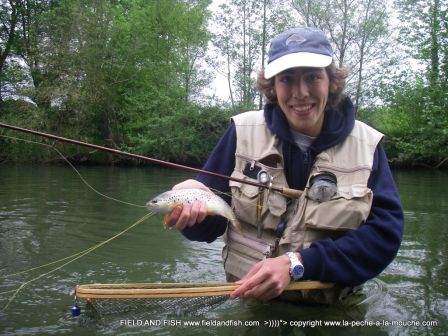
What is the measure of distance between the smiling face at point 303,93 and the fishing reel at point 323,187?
380 millimetres

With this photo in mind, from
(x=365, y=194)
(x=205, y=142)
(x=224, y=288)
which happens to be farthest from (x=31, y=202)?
(x=205, y=142)

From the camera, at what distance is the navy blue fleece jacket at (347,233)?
3037 mm

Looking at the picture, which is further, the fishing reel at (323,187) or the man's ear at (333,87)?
the man's ear at (333,87)

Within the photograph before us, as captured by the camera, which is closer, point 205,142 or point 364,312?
point 364,312

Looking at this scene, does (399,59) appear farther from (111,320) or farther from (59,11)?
(111,320)

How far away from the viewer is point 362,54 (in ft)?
104

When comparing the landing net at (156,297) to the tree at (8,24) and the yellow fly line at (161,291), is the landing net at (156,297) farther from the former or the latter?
the tree at (8,24)

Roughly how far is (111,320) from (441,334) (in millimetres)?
2564

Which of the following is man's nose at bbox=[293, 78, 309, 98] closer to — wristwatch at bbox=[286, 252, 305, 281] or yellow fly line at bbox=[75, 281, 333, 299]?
wristwatch at bbox=[286, 252, 305, 281]

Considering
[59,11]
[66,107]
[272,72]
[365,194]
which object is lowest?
[365,194]

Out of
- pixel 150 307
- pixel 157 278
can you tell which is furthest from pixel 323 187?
pixel 157 278

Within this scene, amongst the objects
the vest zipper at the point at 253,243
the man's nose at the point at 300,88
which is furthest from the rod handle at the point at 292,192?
the man's nose at the point at 300,88

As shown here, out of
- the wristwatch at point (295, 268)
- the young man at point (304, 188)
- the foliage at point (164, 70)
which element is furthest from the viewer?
the foliage at point (164, 70)

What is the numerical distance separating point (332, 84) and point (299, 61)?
44cm
